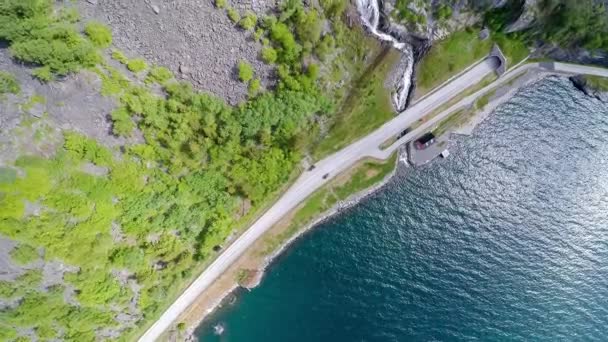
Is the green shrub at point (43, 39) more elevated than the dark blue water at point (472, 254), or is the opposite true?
the green shrub at point (43, 39)

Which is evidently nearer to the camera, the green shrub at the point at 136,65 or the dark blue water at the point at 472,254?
the green shrub at the point at 136,65

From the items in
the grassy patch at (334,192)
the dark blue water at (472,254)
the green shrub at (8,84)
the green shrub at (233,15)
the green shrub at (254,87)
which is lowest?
the dark blue water at (472,254)

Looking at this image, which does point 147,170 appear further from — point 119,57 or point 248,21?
point 248,21

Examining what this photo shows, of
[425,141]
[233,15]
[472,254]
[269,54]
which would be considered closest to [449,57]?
[425,141]

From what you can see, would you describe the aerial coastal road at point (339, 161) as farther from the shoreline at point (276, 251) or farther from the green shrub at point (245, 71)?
the green shrub at point (245, 71)

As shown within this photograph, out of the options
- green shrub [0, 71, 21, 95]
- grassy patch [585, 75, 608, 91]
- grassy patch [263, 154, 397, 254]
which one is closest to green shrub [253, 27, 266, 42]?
grassy patch [263, 154, 397, 254]

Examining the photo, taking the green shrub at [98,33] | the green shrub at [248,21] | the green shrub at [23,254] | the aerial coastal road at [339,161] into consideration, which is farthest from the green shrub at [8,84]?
the aerial coastal road at [339,161]
